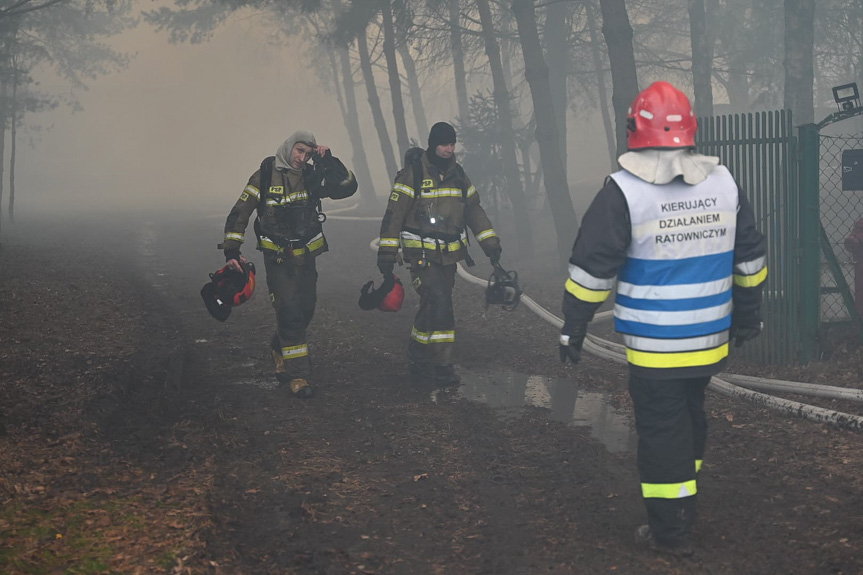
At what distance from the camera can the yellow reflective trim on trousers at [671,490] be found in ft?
13.5

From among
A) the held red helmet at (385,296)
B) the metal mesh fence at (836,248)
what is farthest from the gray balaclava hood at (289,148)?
the metal mesh fence at (836,248)

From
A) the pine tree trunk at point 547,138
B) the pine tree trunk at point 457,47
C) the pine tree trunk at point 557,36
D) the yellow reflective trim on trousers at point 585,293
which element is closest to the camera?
the yellow reflective trim on trousers at point 585,293

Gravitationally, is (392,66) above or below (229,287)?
above

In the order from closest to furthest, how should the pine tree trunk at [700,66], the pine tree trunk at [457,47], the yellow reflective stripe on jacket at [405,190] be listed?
the yellow reflective stripe on jacket at [405,190] → the pine tree trunk at [457,47] → the pine tree trunk at [700,66]

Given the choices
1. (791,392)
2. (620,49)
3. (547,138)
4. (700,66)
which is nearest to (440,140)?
(791,392)

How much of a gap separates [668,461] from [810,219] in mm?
4071

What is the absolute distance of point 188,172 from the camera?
3290 inches

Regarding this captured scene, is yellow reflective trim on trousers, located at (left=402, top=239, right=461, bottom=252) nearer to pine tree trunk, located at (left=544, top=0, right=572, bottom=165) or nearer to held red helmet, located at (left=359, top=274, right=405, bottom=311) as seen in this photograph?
held red helmet, located at (left=359, top=274, right=405, bottom=311)

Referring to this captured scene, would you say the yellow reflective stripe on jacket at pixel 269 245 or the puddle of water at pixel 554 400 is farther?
the yellow reflective stripe on jacket at pixel 269 245

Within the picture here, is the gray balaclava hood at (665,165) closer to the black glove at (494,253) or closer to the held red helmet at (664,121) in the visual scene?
the held red helmet at (664,121)

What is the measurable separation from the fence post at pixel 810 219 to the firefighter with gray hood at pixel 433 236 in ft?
8.08

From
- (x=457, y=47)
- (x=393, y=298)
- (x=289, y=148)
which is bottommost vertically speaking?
(x=393, y=298)

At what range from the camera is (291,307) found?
7.45 meters

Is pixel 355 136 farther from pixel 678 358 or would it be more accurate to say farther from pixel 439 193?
pixel 678 358
